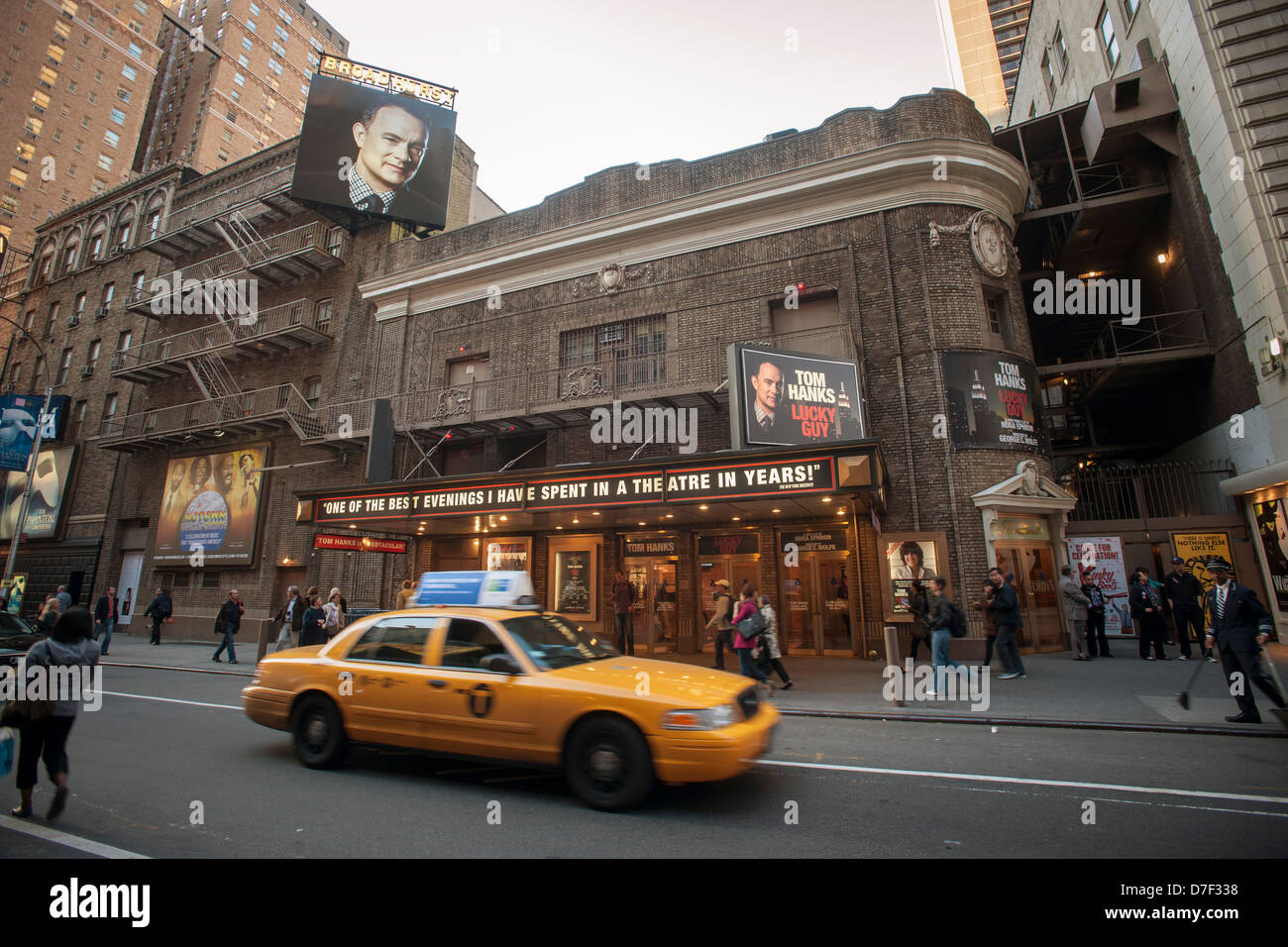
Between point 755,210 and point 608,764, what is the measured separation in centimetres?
1540

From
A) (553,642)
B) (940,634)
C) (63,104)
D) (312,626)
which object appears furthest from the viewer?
(63,104)

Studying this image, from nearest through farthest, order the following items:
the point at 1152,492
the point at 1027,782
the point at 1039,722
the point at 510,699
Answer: the point at 510,699 < the point at 1027,782 < the point at 1039,722 < the point at 1152,492

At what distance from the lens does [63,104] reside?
49.6 m

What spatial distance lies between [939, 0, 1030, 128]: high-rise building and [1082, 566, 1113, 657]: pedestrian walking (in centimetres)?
6648

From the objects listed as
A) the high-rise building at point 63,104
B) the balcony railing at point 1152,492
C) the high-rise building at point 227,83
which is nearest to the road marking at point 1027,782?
the balcony railing at point 1152,492

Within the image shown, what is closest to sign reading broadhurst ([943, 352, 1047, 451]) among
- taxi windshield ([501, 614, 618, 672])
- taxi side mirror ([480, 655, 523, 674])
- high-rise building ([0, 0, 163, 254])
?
taxi windshield ([501, 614, 618, 672])

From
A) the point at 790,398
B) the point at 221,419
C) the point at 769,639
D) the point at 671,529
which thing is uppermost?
the point at 221,419

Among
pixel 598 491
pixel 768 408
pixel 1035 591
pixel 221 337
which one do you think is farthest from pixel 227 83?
pixel 1035 591

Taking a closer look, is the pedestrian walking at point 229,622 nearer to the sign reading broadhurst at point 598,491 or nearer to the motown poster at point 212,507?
the sign reading broadhurst at point 598,491

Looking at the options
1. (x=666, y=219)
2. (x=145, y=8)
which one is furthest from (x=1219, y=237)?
(x=145, y=8)

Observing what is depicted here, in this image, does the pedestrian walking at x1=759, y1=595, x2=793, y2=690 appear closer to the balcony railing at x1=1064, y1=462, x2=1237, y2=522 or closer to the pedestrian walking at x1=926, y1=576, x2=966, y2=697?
the pedestrian walking at x1=926, y1=576, x2=966, y2=697

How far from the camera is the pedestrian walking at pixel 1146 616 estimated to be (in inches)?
472

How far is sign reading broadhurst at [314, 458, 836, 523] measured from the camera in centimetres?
1043

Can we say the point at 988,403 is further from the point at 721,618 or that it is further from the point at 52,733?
the point at 52,733
